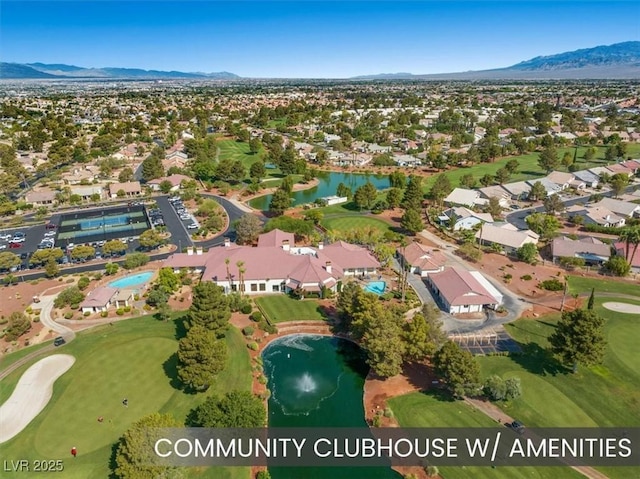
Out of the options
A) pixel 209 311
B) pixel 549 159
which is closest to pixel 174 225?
pixel 209 311

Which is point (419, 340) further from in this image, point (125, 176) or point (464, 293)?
point (125, 176)

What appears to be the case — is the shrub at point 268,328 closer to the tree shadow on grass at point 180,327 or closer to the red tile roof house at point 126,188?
the tree shadow on grass at point 180,327

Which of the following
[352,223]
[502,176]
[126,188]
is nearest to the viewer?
[352,223]

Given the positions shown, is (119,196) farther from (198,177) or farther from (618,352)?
(618,352)

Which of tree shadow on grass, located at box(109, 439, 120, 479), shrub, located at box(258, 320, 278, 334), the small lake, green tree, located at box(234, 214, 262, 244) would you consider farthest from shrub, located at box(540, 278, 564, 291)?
the small lake

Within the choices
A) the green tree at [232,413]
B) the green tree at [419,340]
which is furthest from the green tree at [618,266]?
the green tree at [232,413]

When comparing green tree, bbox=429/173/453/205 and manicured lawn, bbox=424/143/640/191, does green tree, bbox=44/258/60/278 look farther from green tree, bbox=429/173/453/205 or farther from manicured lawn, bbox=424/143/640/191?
manicured lawn, bbox=424/143/640/191
